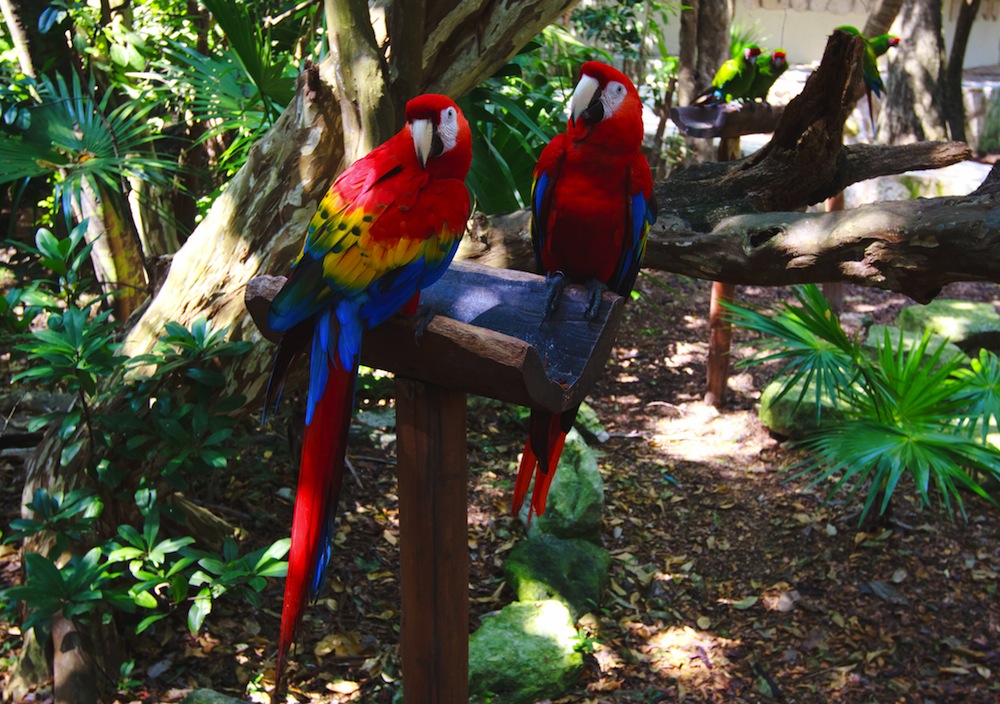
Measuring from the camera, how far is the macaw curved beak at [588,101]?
187cm

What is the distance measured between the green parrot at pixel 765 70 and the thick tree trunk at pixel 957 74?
544 centimetres

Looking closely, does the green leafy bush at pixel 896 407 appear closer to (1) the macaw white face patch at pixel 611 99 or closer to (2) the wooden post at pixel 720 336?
(2) the wooden post at pixel 720 336

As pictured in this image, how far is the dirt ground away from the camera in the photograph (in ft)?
8.71

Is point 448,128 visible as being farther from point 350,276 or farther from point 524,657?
point 524,657

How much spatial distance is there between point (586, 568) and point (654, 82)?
460cm

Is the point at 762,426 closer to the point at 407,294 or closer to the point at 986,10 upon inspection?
A: the point at 407,294

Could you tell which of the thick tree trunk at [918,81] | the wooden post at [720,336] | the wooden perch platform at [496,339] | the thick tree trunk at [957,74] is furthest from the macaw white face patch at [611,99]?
the thick tree trunk at [957,74]

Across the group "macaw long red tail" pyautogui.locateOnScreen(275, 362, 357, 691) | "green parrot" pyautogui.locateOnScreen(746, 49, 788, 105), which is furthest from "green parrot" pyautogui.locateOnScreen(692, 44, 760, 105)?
"macaw long red tail" pyautogui.locateOnScreen(275, 362, 357, 691)

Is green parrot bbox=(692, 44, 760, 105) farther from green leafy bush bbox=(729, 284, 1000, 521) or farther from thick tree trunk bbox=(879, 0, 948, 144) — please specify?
thick tree trunk bbox=(879, 0, 948, 144)

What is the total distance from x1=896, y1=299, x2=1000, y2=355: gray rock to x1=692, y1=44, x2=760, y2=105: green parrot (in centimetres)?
208

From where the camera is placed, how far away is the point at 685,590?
128 inches

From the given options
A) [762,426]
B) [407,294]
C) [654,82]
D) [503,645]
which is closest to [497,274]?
[407,294]

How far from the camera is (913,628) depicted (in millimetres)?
3018

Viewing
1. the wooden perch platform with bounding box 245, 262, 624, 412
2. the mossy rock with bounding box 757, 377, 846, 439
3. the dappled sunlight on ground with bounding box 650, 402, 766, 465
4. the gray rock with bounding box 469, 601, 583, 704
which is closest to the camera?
the wooden perch platform with bounding box 245, 262, 624, 412
